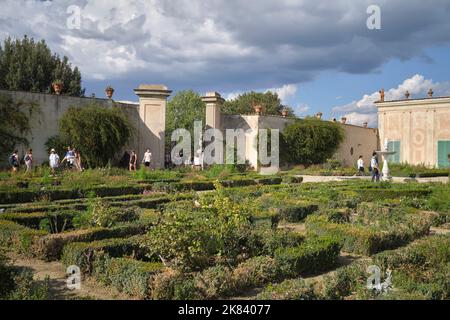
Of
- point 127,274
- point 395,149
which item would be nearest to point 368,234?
point 127,274

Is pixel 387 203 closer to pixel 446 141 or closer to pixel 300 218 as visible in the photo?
pixel 300 218

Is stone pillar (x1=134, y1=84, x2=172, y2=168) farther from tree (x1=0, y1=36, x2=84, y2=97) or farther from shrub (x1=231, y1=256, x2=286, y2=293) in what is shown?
shrub (x1=231, y1=256, x2=286, y2=293)

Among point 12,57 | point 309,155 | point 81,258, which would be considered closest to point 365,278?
point 81,258

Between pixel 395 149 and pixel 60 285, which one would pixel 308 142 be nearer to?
pixel 395 149

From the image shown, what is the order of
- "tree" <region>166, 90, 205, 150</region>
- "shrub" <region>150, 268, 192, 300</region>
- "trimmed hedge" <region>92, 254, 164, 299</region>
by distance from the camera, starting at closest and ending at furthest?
"shrub" <region>150, 268, 192, 300</region> < "trimmed hedge" <region>92, 254, 164, 299</region> < "tree" <region>166, 90, 205, 150</region>

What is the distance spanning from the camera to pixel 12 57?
28.7m

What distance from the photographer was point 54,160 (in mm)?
16875

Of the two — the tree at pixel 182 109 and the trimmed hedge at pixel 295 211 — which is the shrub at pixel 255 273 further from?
the tree at pixel 182 109

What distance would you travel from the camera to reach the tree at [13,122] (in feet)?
60.1

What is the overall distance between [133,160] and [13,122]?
501 centimetres

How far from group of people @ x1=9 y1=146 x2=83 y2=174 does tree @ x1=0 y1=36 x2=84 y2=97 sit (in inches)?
450

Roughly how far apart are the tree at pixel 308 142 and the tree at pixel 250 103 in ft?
71.2

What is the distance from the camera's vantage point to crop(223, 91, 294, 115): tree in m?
49.5

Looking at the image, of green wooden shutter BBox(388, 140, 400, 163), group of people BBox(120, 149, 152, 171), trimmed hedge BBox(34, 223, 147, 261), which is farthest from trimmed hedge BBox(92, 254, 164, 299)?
green wooden shutter BBox(388, 140, 400, 163)
